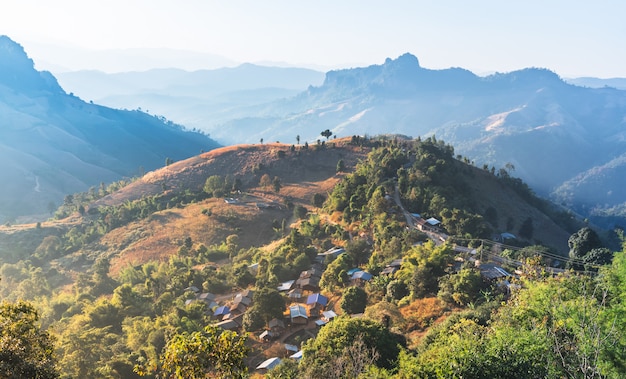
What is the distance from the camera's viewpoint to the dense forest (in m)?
15.2

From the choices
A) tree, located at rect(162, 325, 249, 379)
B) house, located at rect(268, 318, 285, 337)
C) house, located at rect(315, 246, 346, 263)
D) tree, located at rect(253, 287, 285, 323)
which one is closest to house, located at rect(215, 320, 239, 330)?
tree, located at rect(253, 287, 285, 323)

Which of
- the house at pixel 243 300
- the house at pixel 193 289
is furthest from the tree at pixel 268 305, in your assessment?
the house at pixel 193 289

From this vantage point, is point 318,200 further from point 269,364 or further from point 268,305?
point 269,364

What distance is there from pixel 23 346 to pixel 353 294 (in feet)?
92.4

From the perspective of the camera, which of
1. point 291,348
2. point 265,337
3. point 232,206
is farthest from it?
point 232,206

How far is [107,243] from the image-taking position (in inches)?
3071

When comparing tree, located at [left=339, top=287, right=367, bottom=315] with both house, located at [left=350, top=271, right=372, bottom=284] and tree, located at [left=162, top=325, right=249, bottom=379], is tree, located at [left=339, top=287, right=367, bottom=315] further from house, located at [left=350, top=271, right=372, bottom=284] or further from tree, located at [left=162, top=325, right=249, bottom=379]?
tree, located at [left=162, top=325, right=249, bottom=379]

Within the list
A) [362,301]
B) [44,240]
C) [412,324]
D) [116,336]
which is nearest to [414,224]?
[362,301]

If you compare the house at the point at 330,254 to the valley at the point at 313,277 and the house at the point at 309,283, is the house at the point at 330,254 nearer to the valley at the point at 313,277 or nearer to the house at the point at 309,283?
the valley at the point at 313,277

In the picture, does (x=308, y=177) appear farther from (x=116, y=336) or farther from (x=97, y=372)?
(x=97, y=372)

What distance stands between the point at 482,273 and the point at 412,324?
306 inches

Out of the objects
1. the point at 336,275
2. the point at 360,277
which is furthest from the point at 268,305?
the point at 360,277

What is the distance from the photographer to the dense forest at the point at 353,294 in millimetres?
15211

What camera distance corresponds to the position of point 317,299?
134 feet
